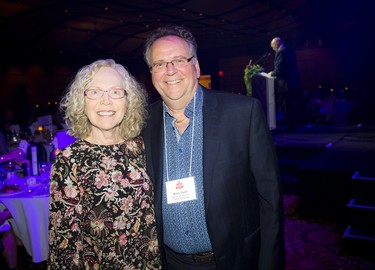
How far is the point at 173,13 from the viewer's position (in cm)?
1046

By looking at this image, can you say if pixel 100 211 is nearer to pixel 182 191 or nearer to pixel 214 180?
pixel 182 191

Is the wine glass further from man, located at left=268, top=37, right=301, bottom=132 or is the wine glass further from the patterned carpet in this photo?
man, located at left=268, top=37, right=301, bottom=132

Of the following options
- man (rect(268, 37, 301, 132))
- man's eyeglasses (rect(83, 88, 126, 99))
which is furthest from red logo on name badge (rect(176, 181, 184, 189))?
man (rect(268, 37, 301, 132))

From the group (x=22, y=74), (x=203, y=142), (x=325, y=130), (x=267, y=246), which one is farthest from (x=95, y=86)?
(x=22, y=74)

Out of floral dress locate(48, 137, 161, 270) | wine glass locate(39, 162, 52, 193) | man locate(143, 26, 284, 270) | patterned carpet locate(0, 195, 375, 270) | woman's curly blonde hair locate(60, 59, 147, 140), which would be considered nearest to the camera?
floral dress locate(48, 137, 161, 270)

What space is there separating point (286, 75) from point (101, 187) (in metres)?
5.91

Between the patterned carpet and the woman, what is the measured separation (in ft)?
7.21

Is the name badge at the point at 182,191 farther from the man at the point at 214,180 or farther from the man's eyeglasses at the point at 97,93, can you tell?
the man's eyeglasses at the point at 97,93

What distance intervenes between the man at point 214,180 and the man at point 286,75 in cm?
539

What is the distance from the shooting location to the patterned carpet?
318 centimetres

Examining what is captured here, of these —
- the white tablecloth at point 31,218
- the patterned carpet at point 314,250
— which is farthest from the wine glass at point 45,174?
the patterned carpet at point 314,250

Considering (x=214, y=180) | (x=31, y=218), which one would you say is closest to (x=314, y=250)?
(x=214, y=180)

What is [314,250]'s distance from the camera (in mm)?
3471

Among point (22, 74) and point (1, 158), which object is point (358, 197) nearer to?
point (1, 158)
